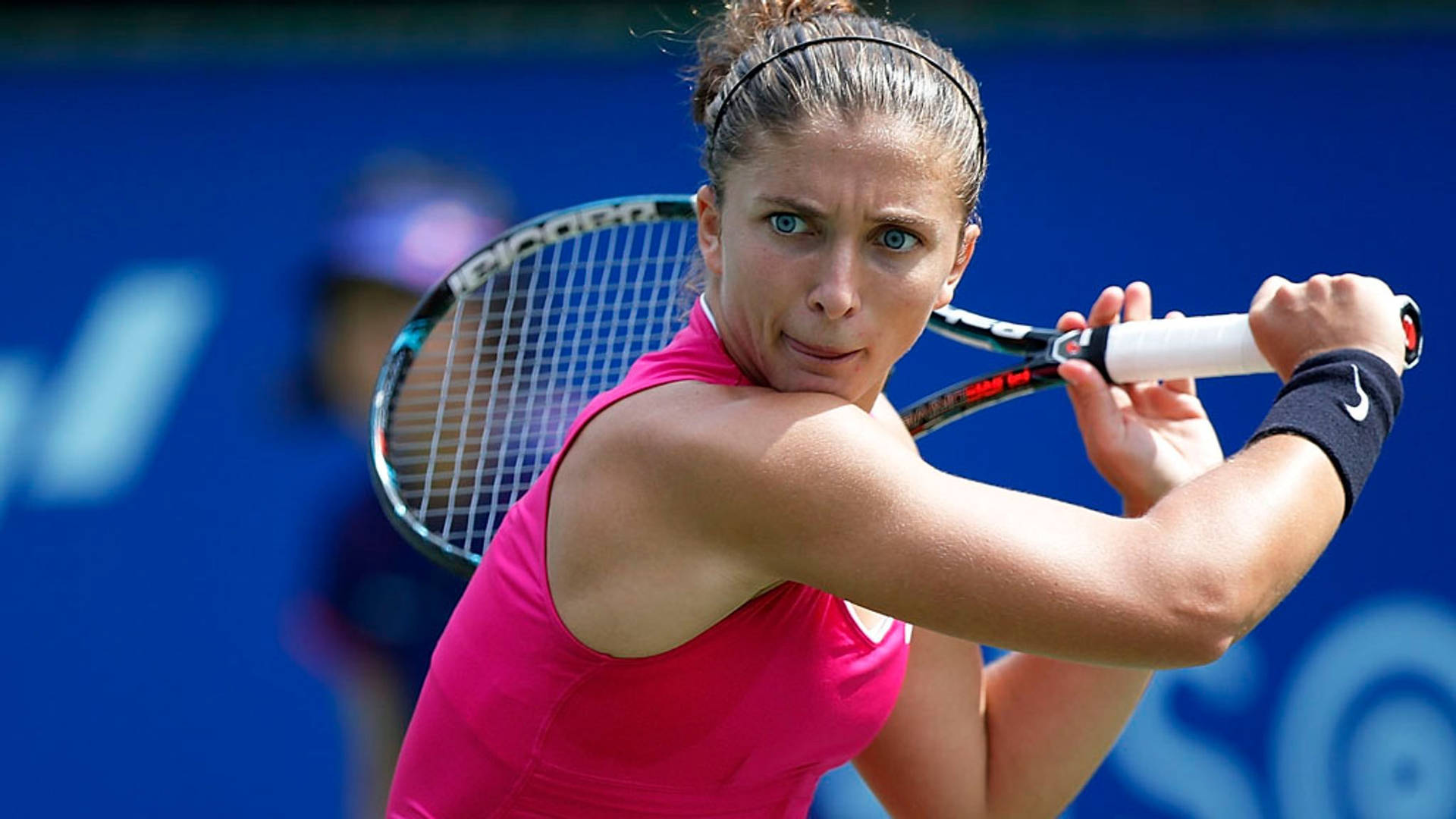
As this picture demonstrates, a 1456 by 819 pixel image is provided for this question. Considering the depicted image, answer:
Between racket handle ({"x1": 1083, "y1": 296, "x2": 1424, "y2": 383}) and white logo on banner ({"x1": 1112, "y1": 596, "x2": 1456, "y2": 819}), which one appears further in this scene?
white logo on banner ({"x1": 1112, "y1": 596, "x2": 1456, "y2": 819})

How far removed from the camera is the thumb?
97.3 inches

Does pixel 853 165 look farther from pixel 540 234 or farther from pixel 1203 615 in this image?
pixel 540 234

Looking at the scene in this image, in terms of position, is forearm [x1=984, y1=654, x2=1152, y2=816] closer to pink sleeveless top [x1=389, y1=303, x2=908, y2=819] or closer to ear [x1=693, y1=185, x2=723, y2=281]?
pink sleeveless top [x1=389, y1=303, x2=908, y2=819]

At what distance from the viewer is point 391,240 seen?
163 inches

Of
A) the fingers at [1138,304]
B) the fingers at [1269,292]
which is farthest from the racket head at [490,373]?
→ the fingers at [1269,292]

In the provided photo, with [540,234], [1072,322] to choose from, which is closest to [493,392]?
[540,234]

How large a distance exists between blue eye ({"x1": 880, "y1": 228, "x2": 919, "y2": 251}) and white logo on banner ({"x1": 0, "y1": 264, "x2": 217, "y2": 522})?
350 cm

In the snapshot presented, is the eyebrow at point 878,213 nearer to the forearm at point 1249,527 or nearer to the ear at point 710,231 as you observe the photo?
the ear at point 710,231

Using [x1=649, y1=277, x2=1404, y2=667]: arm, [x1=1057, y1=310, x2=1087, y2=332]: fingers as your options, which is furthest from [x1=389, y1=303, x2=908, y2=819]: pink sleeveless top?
[x1=1057, y1=310, x2=1087, y2=332]: fingers

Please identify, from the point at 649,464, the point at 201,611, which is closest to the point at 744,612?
the point at 649,464

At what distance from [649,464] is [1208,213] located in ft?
10.3

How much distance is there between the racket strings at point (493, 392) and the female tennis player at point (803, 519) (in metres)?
0.59

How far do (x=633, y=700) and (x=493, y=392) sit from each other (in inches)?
42.3

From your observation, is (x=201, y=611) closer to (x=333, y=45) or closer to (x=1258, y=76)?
(x=333, y=45)
